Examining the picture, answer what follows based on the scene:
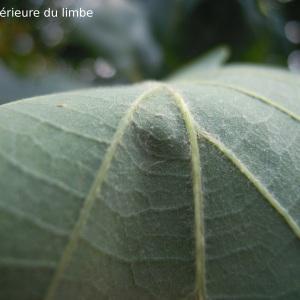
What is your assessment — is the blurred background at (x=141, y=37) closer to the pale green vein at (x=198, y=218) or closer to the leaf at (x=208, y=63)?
the leaf at (x=208, y=63)

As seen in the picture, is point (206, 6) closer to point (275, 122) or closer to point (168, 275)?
point (275, 122)

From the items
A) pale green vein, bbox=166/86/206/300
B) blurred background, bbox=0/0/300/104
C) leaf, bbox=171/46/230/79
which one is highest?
blurred background, bbox=0/0/300/104

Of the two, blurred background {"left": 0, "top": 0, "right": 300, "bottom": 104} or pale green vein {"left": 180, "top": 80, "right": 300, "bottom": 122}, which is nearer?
pale green vein {"left": 180, "top": 80, "right": 300, "bottom": 122}

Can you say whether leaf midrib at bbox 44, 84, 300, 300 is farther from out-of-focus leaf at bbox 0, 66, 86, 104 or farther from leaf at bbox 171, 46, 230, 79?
out-of-focus leaf at bbox 0, 66, 86, 104

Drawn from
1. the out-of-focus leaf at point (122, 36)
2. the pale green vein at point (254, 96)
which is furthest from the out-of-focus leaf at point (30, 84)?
the pale green vein at point (254, 96)

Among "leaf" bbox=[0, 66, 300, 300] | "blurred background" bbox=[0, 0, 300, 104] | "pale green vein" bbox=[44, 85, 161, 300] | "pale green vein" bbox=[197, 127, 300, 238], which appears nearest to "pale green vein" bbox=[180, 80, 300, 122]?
"leaf" bbox=[0, 66, 300, 300]

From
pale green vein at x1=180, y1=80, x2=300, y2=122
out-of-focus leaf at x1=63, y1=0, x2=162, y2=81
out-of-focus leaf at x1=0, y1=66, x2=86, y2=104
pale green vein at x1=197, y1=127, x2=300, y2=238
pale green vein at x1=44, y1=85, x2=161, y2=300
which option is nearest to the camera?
pale green vein at x1=44, y1=85, x2=161, y2=300

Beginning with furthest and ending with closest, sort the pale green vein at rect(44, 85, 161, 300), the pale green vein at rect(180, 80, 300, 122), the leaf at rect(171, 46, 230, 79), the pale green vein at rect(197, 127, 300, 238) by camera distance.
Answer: the leaf at rect(171, 46, 230, 79), the pale green vein at rect(180, 80, 300, 122), the pale green vein at rect(197, 127, 300, 238), the pale green vein at rect(44, 85, 161, 300)

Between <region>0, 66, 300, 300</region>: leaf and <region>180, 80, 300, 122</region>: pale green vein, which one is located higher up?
<region>180, 80, 300, 122</region>: pale green vein

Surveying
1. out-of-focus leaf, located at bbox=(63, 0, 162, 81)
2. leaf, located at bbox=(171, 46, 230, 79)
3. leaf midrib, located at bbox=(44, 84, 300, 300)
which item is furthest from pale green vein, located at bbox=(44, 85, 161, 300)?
out-of-focus leaf, located at bbox=(63, 0, 162, 81)
